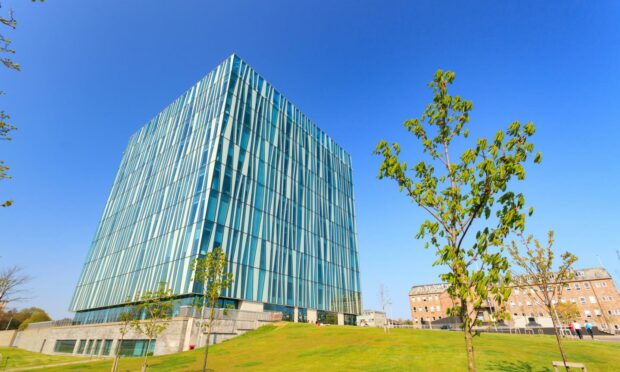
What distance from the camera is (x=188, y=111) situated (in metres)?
54.1

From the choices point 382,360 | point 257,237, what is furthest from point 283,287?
point 382,360

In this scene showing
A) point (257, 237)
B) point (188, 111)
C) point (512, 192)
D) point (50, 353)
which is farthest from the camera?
point (188, 111)

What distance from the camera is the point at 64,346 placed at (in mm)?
44844

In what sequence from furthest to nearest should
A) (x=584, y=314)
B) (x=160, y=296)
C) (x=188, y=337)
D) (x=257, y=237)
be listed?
(x=584, y=314)
(x=257, y=237)
(x=188, y=337)
(x=160, y=296)

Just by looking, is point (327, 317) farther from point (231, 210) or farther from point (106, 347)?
point (106, 347)

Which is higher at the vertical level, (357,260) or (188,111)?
(188,111)

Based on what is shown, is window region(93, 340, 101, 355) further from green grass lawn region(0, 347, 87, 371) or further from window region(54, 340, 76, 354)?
window region(54, 340, 76, 354)

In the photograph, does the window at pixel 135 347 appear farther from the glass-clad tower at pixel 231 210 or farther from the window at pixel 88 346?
the window at pixel 88 346

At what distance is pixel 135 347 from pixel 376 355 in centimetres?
2819

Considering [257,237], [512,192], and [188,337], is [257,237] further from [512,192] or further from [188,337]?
[512,192]

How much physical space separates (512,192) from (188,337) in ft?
101

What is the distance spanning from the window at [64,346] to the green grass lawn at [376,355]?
2759 cm

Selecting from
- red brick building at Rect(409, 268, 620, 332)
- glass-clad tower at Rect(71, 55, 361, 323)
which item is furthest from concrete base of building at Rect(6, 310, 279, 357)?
red brick building at Rect(409, 268, 620, 332)

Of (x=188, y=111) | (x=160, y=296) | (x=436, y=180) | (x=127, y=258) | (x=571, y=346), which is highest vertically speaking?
(x=188, y=111)
